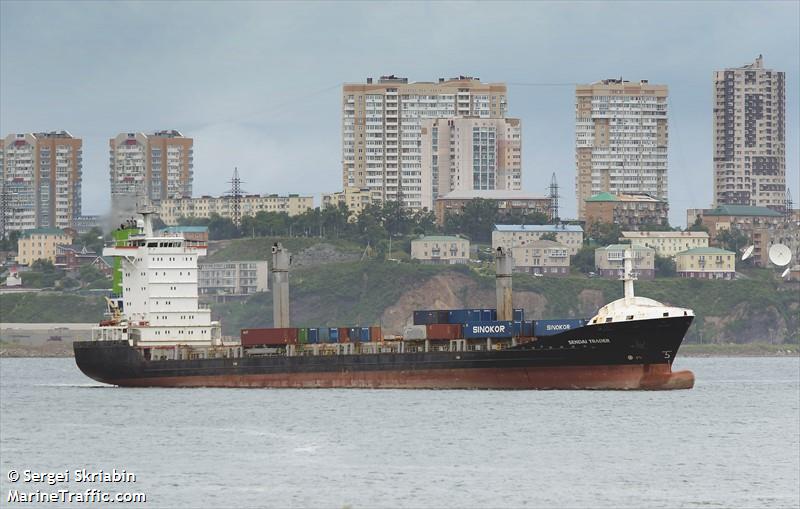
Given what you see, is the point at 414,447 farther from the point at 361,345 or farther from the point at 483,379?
the point at 361,345

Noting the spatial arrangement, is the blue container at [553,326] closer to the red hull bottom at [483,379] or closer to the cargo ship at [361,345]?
the cargo ship at [361,345]

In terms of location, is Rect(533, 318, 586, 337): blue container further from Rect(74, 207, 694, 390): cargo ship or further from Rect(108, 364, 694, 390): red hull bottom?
Rect(108, 364, 694, 390): red hull bottom

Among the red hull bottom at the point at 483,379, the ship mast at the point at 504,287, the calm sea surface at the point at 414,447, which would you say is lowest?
the calm sea surface at the point at 414,447

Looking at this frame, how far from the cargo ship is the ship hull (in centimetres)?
5

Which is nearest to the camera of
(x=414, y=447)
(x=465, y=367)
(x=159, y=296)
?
(x=414, y=447)

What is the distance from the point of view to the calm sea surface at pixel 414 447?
52875 mm

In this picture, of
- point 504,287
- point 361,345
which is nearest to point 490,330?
point 361,345

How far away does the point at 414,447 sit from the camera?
63375mm

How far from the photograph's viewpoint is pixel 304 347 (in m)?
92.8

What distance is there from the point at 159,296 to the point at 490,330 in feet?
69.7

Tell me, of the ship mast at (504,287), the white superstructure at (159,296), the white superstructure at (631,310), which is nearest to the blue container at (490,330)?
the white superstructure at (631,310)

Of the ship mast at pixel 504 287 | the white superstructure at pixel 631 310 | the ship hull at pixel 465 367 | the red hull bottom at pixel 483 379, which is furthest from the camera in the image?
the ship mast at pixel 504 287

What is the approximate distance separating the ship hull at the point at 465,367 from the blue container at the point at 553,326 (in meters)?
1.72

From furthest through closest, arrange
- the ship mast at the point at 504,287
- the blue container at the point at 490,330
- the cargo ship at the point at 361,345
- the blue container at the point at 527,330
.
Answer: the ship mast at the point at 504,287 → the blue container at the point at 527,330 → the blue container at the point at 490,330 → the cargo ship at the point at 361,345
